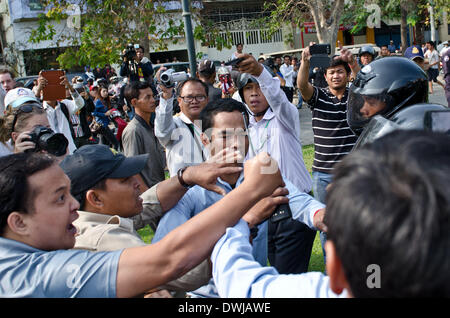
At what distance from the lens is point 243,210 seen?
1.41 meters

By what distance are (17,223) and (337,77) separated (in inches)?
124

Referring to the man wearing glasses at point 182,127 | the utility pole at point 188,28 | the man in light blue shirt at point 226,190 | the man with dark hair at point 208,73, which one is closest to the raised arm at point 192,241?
the man in light blue shirt at point 226,190

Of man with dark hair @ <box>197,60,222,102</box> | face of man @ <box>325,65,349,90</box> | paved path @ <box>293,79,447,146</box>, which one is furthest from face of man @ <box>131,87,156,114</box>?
paved path @ <box>293,79,447,146</box>

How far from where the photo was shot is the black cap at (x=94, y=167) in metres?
2.02

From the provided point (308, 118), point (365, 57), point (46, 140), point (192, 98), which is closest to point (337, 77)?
point (192, 98)

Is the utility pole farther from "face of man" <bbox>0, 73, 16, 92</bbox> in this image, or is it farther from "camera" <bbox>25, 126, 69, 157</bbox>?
"camera" <bbox>25, 126, 69, 157</bbox>

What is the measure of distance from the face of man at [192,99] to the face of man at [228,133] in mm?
1438

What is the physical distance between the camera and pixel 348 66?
430 cm

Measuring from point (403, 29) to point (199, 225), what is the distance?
81.3 feet

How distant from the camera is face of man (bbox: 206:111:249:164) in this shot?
8.06ft

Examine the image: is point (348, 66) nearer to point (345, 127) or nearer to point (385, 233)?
point (345, 127)

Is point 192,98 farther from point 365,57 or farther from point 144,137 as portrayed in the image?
point 365,57

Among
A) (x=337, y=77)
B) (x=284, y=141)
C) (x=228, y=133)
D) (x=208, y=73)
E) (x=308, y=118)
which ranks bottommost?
(x=308, y=118)
